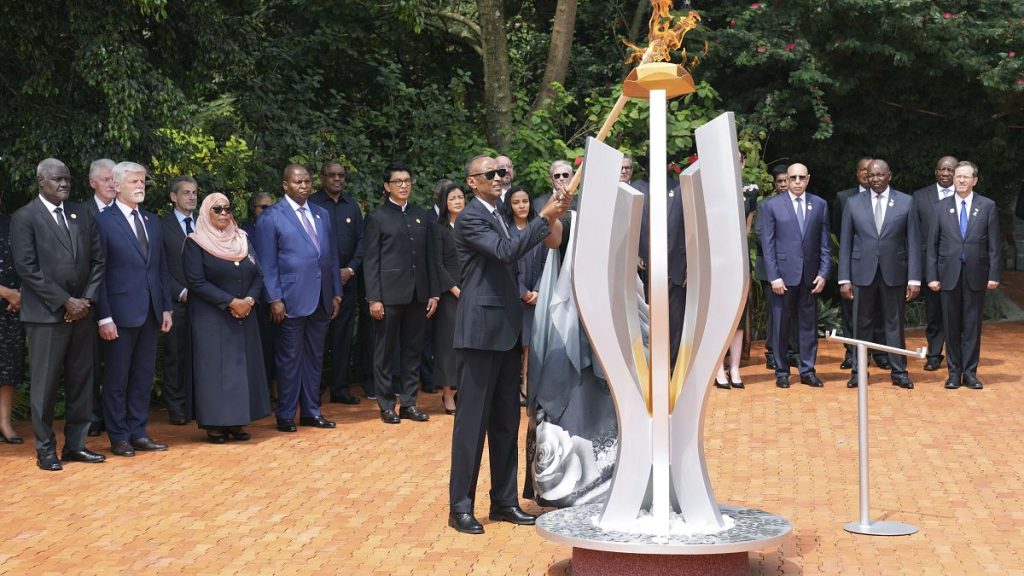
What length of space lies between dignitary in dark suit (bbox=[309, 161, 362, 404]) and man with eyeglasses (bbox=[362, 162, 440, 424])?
81 centimetres

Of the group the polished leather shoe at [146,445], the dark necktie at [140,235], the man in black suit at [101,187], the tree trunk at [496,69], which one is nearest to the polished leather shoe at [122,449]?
the polished leather shoe at [146,445]

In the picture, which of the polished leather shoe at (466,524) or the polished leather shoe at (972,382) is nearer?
the polished leather shoe at (466,524)

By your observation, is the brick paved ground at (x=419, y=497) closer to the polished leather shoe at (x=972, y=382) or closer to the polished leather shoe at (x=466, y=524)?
the polished leather shoe at (x=466, y=524)

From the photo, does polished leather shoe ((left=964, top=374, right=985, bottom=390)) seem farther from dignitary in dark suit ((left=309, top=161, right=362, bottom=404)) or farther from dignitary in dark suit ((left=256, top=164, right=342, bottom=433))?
dignitary in dark suit ((left=256, top=164, right=342, bottom=433))

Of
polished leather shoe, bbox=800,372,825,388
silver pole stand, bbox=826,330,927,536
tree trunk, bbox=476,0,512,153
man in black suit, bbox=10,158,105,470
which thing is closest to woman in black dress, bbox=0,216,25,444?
man in black suit, bbox=10,158,105,470

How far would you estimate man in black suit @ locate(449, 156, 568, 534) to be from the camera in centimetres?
704

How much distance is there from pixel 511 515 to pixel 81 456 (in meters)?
3.51

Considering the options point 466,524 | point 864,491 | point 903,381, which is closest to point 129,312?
point 466,524

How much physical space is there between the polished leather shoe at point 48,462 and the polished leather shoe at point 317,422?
231 cm

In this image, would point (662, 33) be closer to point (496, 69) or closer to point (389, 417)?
point (389, 417)

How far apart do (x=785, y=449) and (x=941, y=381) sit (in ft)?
12.8

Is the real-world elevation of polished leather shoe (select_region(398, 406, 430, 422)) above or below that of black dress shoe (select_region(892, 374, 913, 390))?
below

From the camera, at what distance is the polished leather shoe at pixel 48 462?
8898mm

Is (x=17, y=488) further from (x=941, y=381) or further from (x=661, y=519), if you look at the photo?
(x=941, y=381)
